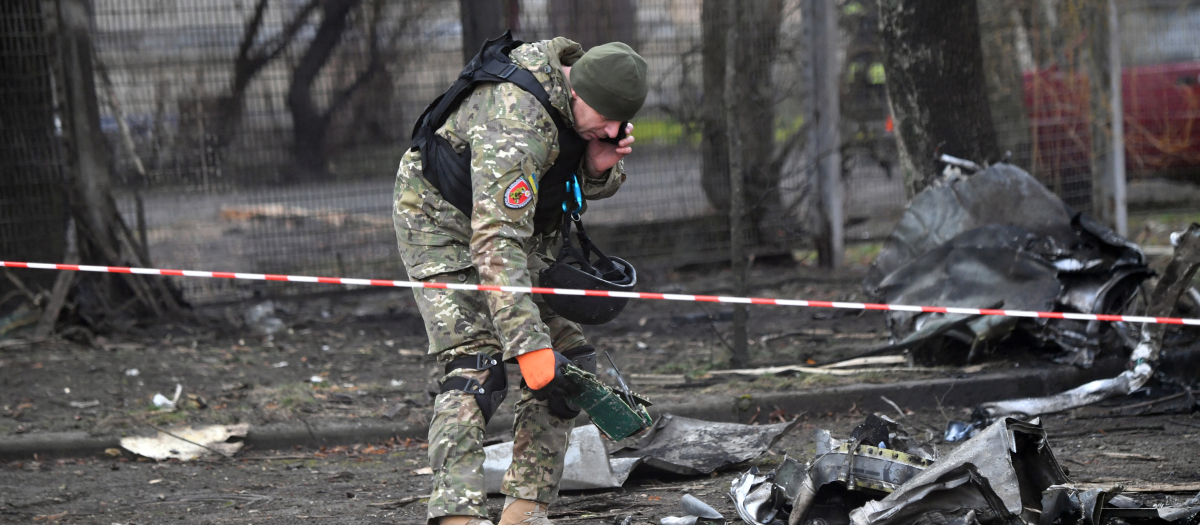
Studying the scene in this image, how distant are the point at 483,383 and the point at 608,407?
0.40 m

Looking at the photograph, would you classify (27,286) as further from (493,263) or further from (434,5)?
(493,263)

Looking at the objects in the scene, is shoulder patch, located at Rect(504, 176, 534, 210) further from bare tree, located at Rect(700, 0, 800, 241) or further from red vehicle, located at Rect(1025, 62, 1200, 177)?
red vehicle, located at Rect(1025, 62, 1200, 177)

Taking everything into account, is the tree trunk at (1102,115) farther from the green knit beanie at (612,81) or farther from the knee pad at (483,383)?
the knee pad at (483,383)

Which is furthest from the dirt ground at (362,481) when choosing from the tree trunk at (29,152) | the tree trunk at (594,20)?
the tree trunk at (594,20)

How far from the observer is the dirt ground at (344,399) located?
3.85 m

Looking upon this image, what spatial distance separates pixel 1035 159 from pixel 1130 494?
207 inches

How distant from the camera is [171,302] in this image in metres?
6.64

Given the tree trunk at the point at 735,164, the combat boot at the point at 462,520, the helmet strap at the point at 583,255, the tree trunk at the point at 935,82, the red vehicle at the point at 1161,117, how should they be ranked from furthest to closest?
the red vehicle at the point at 1161,117 < the tree trunk at the point at 935,82 < the tree trunk at the point at 735,164 < the helmet strap at the point at 583,255 < the combat boot at the point at 462,520

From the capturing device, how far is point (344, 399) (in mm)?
5211

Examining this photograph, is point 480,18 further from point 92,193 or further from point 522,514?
point 522,514

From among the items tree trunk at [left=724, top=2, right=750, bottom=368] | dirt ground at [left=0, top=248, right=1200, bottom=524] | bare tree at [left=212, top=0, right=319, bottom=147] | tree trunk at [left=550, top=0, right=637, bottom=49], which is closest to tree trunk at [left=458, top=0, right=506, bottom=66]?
tree trunk at [left=550, top=0, right=637, bottom=49]

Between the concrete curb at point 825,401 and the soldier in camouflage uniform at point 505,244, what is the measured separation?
1509 millimetres

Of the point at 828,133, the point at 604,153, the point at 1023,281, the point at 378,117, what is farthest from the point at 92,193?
the point at 1023,281

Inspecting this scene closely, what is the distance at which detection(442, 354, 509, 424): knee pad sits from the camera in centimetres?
313
